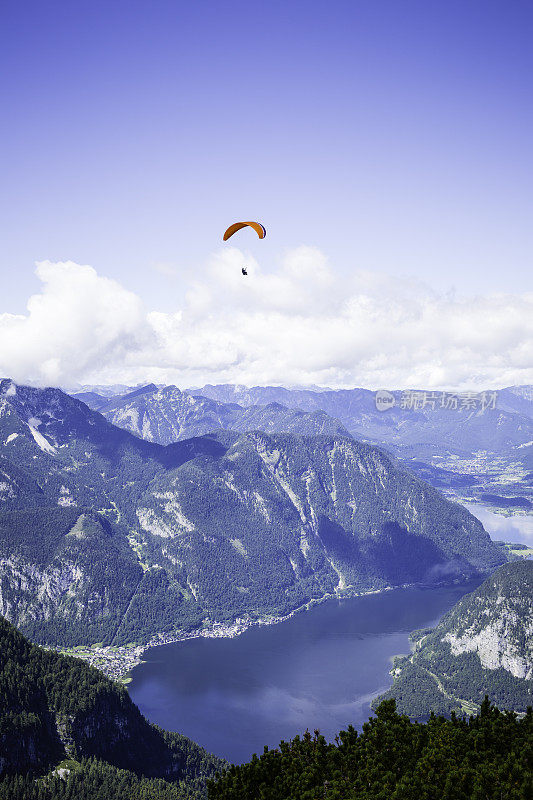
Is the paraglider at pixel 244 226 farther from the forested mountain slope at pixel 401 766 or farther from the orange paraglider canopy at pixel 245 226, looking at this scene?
the forested mountain slope at pixel 401 766

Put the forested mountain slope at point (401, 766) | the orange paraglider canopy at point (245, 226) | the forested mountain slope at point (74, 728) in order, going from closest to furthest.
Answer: the forested mountain slope at point (401, 766) → the orange paraglider canopy at point (245, 226) → the forested mountain slope at point (74, 728)

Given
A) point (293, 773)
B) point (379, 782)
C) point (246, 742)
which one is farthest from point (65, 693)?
point (379, 782)

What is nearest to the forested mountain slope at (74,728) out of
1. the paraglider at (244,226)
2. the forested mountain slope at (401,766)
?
the forested mountain slope at (401,766)

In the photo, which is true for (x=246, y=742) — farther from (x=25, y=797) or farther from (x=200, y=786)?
(x=25, y=797)

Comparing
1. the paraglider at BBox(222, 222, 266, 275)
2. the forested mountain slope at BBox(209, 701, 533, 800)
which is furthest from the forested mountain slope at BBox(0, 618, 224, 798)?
the paraglider at BBox(222, 222, 266, 275)

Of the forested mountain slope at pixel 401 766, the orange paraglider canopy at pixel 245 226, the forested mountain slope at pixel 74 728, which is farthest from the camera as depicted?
the forested mountain slope at pixel 74 728

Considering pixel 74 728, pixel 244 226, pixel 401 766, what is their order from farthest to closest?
Answer: 1. pixel 74 728
2. pixel 244 226
3. pixel 401 766

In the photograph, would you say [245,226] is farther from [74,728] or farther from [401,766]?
[74,728]

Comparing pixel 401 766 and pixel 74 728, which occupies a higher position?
pixel 401 766

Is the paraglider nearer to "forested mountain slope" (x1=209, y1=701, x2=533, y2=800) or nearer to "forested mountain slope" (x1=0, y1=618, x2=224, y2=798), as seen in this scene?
"forested mountain slope" (x1=209, y1=701, x2=533, y2=800)

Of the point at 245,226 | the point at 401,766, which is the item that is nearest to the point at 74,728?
the point at 401,766
